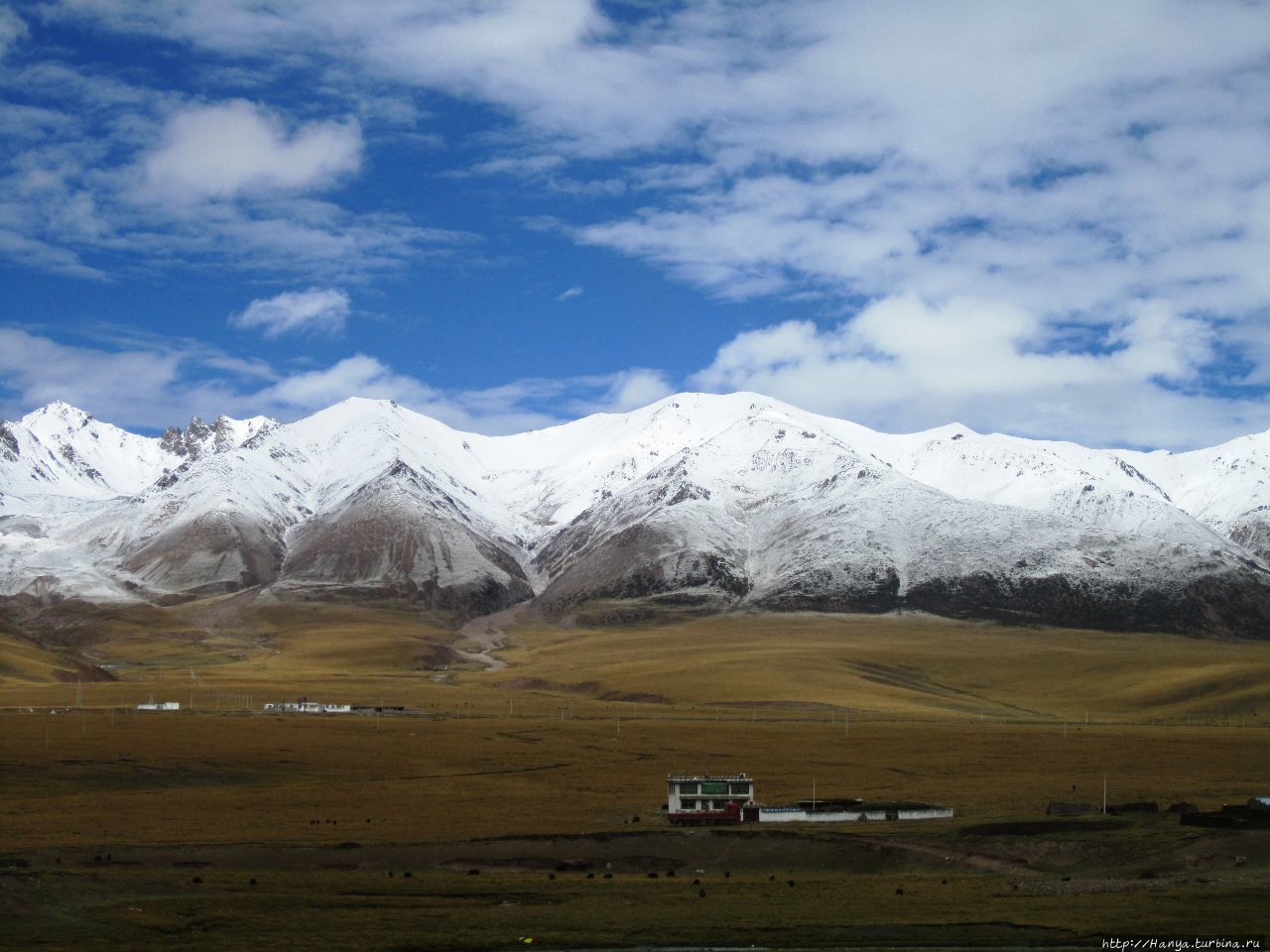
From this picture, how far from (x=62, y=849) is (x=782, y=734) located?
79.2 metres

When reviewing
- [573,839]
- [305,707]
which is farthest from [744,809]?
[305,707]

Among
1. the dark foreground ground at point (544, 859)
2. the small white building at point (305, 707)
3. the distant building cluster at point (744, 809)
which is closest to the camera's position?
the dark foreground ground at point (544, 859)

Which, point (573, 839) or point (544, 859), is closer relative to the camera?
point (544, 859)

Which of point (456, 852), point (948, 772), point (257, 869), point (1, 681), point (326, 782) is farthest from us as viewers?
point (1, 681)

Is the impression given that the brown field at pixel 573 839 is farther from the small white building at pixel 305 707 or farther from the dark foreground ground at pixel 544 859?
the small white building at pixel 305 707

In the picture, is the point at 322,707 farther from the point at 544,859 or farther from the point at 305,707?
the point at 544,859

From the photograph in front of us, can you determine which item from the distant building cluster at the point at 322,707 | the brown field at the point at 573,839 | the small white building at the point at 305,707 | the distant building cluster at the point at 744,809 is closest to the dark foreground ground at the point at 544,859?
the brown field at the point at 573,839

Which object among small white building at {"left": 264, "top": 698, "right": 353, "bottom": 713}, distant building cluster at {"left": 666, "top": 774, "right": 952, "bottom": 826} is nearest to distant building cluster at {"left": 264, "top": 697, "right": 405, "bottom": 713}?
small white building at {"left": 264, "top": 698, "right": 353, "bottom": 713}

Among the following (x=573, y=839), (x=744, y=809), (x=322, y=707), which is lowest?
(x=322, y=707)

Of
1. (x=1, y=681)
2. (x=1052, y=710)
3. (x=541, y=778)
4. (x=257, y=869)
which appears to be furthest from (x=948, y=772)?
(x=1, y=681)

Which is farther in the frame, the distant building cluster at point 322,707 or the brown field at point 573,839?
the distant building cluster at point 322,707

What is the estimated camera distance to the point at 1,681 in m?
180

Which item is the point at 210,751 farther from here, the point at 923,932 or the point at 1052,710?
the point at 1052,710

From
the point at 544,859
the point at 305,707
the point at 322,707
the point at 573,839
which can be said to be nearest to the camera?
the point at 544,859
